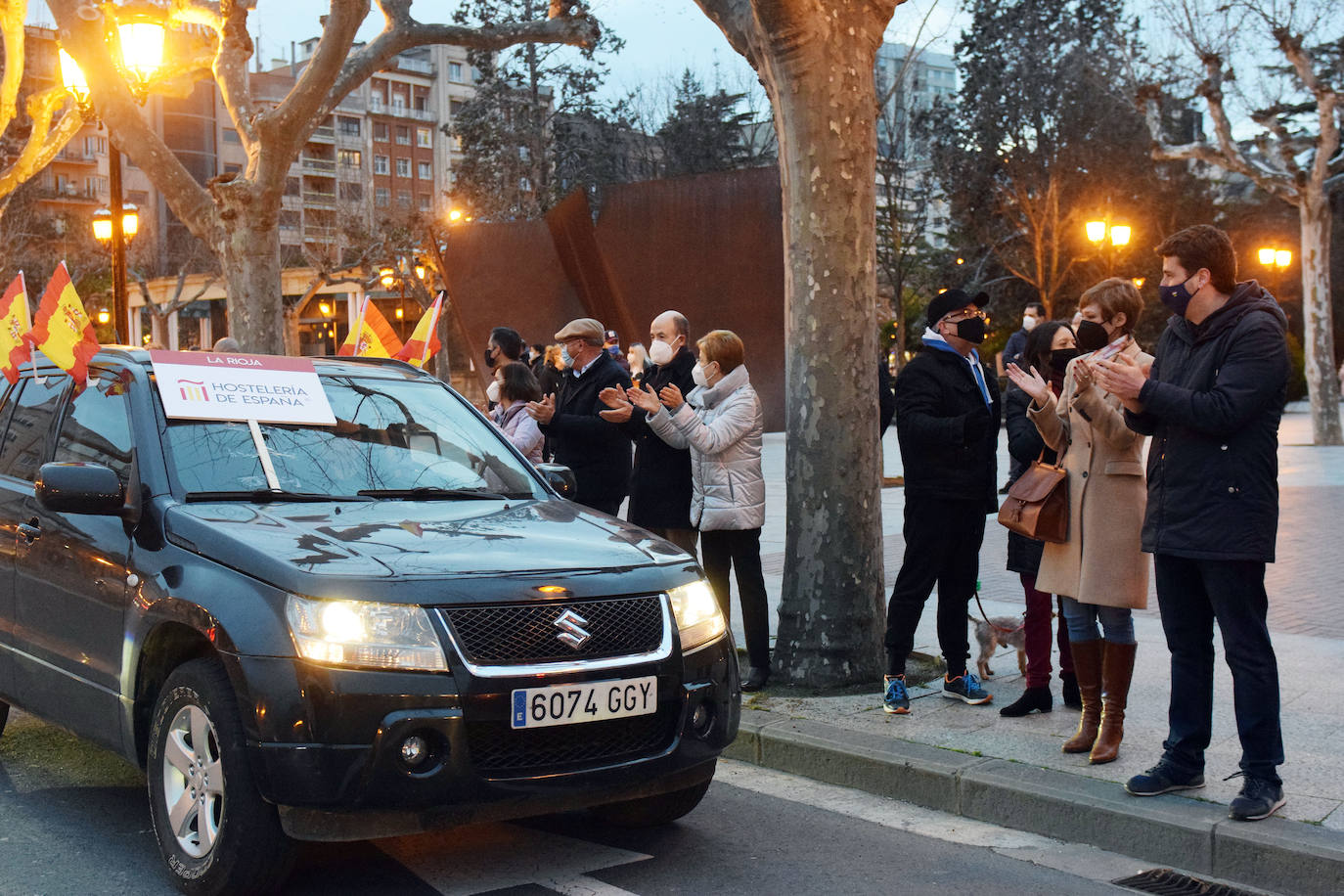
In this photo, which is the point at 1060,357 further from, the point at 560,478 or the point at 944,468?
the point at 560,478

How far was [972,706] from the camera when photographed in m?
6.29

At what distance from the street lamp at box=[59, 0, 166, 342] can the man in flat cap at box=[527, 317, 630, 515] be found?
951 cm

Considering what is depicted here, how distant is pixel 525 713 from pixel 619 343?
1769cm

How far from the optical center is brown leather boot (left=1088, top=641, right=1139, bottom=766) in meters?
5.24

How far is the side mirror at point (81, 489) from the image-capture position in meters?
4.50

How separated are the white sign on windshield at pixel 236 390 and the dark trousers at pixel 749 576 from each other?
236 centimetres

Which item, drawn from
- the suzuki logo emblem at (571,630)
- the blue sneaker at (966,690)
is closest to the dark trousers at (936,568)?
the blue sneaker at (966,690)

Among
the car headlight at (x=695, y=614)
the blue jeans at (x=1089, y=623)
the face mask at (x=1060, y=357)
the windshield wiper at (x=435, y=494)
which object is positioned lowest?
the blue jeans at (x=1089, y=623)

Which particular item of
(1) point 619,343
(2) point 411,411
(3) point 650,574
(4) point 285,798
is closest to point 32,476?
(2) point 411,411

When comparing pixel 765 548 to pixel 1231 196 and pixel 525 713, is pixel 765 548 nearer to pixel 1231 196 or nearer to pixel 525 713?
pixel 525 713

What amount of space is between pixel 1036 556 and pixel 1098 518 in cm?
91

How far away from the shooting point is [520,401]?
8.73 metres

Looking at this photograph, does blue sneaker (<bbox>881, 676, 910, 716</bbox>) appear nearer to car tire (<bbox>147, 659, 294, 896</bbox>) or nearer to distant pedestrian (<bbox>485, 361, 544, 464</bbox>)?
car tire (<bbox>147, 659, 294, 896</bbox>)

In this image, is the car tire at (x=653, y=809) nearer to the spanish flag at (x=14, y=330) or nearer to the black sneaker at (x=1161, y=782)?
the black sneaker at (x=1161, y=782)
